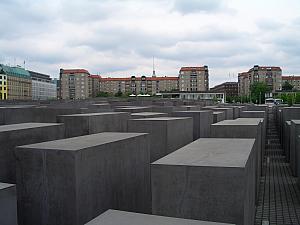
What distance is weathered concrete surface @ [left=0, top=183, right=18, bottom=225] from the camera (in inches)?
171

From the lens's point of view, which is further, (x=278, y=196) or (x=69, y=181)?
(x=278, y=196)

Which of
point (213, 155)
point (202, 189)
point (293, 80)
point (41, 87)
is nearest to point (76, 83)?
point (41, 87)

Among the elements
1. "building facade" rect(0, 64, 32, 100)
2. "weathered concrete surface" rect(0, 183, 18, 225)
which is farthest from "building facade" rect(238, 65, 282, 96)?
"weathered concrete surface" rect(0, 183, 18, 225)

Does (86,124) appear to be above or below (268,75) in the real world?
below

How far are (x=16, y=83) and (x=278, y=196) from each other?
90234mm

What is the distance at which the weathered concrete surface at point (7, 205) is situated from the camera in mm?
4344

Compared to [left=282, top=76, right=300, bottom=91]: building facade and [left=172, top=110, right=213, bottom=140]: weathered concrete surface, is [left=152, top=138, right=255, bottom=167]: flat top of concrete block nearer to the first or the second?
[left=172, top=110, right=213, bottom=140]: weathered concrete surface

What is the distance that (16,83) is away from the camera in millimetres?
92125

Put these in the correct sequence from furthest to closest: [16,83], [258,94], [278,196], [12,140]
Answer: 1. [16,83]
2. [258,94]
3. [278,196]
4. [12,140]

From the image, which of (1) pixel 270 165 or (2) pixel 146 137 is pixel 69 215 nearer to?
(2) pixel 146 137

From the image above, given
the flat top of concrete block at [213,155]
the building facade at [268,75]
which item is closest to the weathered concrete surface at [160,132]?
the flat top of concrete block at [213,155]

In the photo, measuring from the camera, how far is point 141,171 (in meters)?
7.38

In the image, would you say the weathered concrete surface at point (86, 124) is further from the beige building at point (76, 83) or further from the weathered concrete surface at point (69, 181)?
the beige building at point (76, 83)

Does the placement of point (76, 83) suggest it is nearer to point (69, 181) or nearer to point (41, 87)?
point (41, 87)
